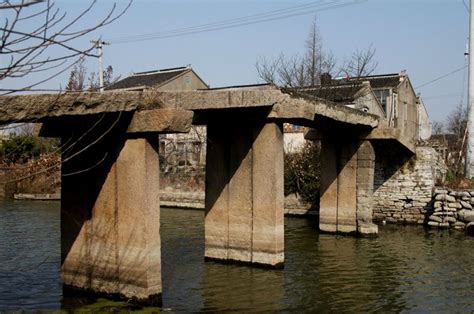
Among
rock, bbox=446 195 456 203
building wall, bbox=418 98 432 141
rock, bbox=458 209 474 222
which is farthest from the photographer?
building wall, bbox=418 98 432 141

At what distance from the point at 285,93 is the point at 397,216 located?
989cm

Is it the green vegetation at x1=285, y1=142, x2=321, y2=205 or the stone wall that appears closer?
→ the stone wall

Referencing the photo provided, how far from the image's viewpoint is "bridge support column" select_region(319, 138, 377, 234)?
1562 cm

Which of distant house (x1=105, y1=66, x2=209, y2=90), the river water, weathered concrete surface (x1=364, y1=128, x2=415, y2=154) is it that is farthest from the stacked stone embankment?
distant house (x1=105, y1=66, x2=209, y2=90)

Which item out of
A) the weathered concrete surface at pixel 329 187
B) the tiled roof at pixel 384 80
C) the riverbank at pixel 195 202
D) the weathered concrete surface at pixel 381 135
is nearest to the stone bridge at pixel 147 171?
the weathered concrete surface at pixel 381 135

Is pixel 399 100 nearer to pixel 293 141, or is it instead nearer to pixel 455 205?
pixel 293 141

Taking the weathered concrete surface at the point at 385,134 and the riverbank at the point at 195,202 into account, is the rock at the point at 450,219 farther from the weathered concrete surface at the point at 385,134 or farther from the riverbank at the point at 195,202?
the riverbank at the point at 195,202

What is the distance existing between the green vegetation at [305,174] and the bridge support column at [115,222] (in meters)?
12.6

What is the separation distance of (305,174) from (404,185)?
3.73 meters

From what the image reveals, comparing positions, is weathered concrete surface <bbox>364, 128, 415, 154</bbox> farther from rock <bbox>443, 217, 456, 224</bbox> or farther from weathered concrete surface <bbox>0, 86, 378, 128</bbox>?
rock <bbox>443, 217, 456, 224</bbox>

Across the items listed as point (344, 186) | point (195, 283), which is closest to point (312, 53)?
point (344, 186)

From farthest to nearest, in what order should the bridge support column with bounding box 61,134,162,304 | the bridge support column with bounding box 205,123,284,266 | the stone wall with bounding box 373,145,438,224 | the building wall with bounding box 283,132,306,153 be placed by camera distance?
the building wall with bounding box 283,132,306,153, the stone wall with bounding box 373,145,438,224, the bridge support column with bounding box 205,123,284,266, the bridge support column with bounding box 61,134,162,304

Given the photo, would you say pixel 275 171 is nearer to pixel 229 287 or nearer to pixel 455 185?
pixel 229 287

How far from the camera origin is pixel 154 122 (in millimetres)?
7488
